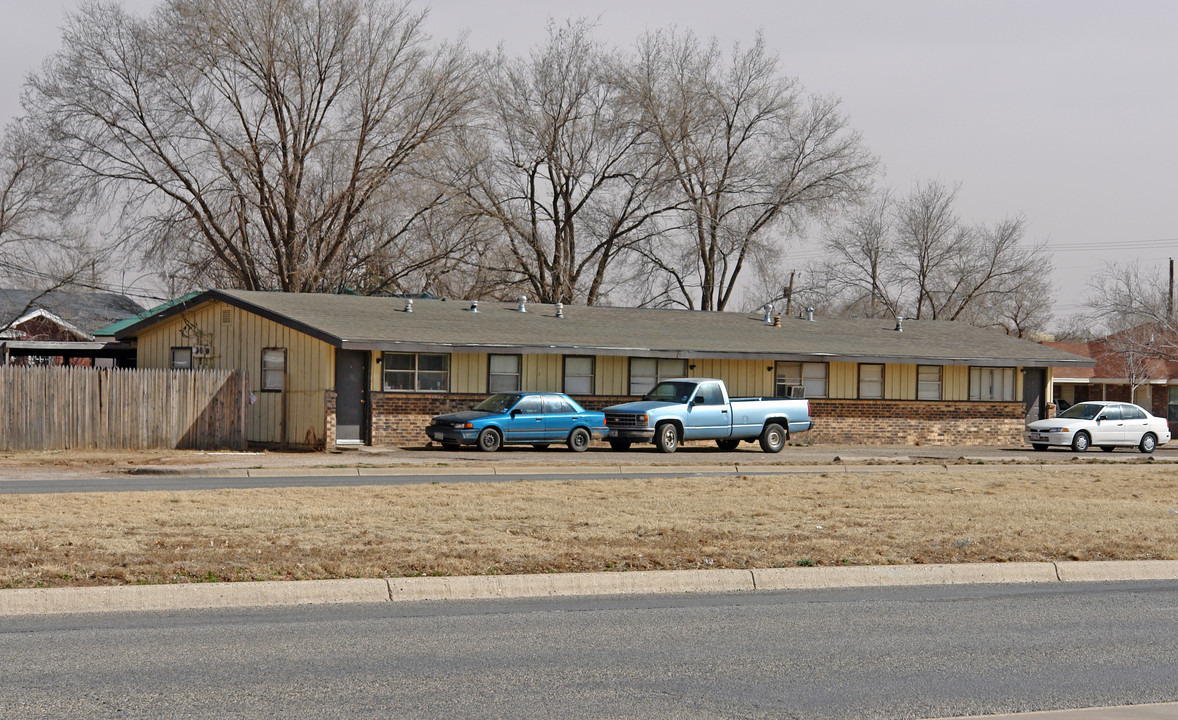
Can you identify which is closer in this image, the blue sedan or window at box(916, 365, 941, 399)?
the blue sedan

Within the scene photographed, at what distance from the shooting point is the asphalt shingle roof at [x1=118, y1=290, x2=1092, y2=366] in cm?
2953

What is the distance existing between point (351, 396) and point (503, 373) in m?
4.33

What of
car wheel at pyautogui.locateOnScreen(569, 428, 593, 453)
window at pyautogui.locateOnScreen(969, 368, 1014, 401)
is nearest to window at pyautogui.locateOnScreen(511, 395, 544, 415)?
car wheel at pyautogui.locateOnScreen(569, 428, 593, 453)

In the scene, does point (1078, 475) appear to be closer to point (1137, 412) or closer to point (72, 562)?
point (1137, 412)

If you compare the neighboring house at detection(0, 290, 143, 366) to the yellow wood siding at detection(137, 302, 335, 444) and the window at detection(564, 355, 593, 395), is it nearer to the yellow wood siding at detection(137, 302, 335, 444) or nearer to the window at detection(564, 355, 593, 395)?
the yellow wood siding at detection(137, 302, 335, 444)

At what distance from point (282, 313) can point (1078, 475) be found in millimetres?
18048

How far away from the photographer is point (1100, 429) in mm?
34281

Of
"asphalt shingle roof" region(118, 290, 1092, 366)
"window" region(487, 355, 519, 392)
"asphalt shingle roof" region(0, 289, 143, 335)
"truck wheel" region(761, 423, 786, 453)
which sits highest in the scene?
"asphalt shingle roof" region(0, 289, 143, 335)

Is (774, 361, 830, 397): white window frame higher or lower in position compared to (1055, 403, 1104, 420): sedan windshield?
higher

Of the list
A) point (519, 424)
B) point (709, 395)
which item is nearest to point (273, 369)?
point (519, 424)

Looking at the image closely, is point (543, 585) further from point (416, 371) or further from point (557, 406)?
point (416, 371)

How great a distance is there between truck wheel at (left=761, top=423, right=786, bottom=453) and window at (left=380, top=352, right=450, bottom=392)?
8083 mm

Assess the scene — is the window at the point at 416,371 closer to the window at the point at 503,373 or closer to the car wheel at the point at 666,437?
the window at the point at 503,373

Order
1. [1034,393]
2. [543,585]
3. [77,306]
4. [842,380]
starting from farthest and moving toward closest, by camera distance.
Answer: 1. [77,306]
2. [1034,393]
3. [842,380]
4. [543,585]
